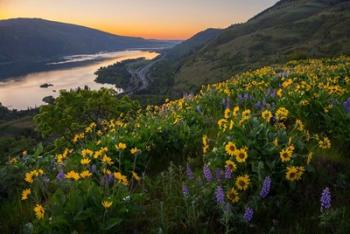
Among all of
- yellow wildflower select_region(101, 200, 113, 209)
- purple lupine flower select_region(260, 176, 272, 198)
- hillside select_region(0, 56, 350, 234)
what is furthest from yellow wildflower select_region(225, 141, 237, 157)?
yellow wildflower select_region(101, 200, 113, 209)

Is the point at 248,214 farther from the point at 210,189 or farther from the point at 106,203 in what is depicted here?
the point at 106,203

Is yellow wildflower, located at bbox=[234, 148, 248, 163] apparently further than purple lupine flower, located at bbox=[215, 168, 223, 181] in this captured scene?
No

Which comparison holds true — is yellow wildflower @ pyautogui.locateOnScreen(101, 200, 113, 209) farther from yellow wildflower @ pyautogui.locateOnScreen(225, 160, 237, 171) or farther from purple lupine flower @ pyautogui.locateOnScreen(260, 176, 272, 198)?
purple lupine flower @ pyautogui.locateOnScreen(260, 176, 272, 198)

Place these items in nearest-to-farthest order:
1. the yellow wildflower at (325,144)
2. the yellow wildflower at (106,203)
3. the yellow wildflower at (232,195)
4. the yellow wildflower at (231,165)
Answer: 1. the yellow wildflower at (106,203)
2. the yellow wildflower at (232,195)
3. the yellow wildflower at (231,165)
4. the yellow wildflower at (325,144)

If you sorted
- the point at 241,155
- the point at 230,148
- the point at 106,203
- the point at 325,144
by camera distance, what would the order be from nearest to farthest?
the point at 106,203 < the point at 241,155 < the point at 230,148 < the point at 325,144

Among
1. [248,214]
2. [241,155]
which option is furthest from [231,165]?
[248,214]

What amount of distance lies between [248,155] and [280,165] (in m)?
0.38

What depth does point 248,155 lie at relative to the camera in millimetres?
4270

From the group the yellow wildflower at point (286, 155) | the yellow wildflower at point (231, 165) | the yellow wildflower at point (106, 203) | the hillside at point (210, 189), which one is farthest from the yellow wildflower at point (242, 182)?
the yellow wildflower at point (106, 203)

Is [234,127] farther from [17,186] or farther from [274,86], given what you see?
[274,86]

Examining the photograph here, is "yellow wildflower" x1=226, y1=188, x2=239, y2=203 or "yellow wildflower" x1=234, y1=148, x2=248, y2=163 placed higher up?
"yellow wildflower" x1=234, y1=148, x2=248, y2=163

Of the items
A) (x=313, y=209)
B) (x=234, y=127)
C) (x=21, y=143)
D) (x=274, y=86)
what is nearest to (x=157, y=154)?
(x=234, y=127)

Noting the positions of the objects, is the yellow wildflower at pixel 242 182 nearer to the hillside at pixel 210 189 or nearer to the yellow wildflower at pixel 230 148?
the hillside at pixel 210 189

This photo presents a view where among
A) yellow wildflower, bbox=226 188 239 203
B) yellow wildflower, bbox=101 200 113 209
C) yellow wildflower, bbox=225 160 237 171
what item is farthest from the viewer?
yellow wildflower, bbox=225 160 237 171
